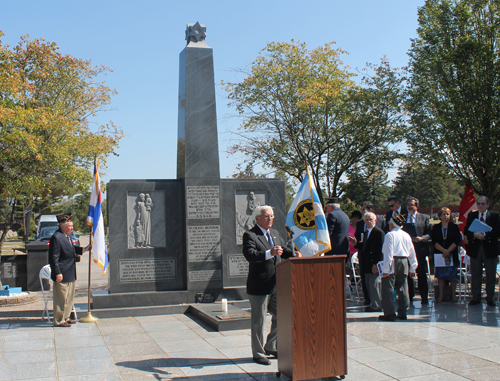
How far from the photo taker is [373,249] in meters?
8.79

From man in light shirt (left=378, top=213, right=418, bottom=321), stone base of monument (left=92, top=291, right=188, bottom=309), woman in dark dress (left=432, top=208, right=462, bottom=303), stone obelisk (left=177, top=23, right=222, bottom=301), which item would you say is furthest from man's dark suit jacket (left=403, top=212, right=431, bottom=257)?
stone base of monument (left=92, top=291, right=188, bottom=309)

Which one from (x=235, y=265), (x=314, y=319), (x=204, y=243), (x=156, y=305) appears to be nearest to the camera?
(x=314, y=319)

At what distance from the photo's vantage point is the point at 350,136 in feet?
61.8

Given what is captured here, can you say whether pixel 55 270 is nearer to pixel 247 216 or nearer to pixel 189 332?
pixel 189 332

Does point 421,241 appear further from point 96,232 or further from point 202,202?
point 96,232

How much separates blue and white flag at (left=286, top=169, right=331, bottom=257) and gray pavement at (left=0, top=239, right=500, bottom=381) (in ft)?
4.50

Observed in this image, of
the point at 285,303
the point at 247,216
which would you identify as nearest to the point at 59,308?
the point at 247,216

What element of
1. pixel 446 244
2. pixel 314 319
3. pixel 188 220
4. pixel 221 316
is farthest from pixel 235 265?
pixel 314 319

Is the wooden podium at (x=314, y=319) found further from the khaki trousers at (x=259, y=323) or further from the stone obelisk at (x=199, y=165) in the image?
the stone obelisk at (x=199, y=165)

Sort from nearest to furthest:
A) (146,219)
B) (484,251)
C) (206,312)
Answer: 1. (206,312)
2. (484,251)
3. (146,219)

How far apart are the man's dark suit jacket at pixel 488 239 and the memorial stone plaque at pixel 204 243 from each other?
4.76m

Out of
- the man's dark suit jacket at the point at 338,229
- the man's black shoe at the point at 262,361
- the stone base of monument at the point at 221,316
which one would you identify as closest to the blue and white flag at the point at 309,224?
the man's black shoe at the point at 262,361

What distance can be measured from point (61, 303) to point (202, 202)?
319 centimetres

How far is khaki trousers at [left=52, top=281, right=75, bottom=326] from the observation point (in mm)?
8086
